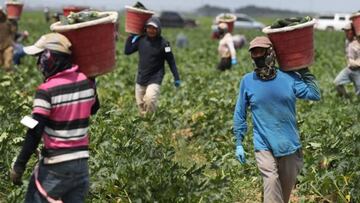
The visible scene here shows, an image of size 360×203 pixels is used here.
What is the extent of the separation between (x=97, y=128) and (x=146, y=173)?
185 centimetres

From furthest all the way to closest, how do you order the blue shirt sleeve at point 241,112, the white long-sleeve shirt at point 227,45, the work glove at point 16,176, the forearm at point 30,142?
the white long-sleeve shirt at point 227,45 < the blue shirt sleeve at point 241,112 < the work glove at point 16,176 < the forearm at point 30,142

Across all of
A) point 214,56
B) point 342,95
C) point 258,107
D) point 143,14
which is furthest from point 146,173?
point 214,56

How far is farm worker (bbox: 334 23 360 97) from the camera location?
29.8ft

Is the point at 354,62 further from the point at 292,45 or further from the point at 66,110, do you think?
the point at 66,110

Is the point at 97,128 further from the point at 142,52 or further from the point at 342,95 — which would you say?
the point at 342,95

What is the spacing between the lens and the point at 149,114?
313 inches

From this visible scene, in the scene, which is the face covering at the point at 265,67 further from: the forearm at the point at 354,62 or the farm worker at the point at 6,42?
the farm worker at the point at 6,42

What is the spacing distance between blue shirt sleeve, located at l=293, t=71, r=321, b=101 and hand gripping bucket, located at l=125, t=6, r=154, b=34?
3.58 m

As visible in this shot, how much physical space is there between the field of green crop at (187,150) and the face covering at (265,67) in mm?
849

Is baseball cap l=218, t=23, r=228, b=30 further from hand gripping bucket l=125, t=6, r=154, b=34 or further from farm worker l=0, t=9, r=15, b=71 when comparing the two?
hand gripping bucket l=125, t=6, r=154, b=34

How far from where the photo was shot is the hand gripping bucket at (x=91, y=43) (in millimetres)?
4008

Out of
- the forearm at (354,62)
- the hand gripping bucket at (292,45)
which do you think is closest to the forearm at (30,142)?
the hand gripping bucket at (292,45)

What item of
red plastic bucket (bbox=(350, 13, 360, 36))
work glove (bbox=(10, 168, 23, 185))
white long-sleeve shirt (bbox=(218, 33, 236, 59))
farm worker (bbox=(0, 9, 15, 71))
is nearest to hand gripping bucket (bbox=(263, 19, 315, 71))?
work glove (bbox=(10, 168, 23, 185))

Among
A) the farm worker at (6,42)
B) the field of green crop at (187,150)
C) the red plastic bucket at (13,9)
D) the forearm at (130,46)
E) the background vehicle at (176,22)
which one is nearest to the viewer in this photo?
the field of green crop at (187,150)
